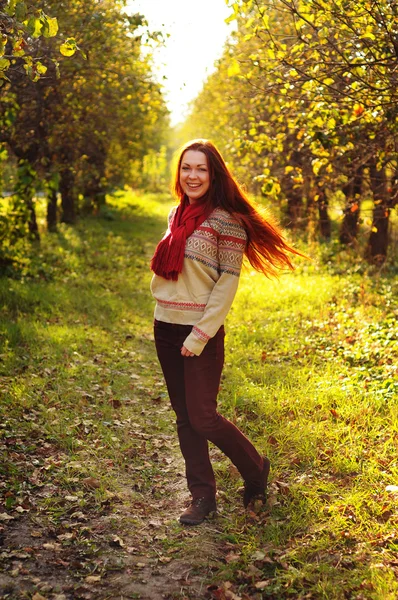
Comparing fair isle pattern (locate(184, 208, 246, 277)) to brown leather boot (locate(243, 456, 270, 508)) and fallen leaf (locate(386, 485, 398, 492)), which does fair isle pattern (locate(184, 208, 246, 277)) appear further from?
fallen leaf (locate(386, 485, 398, 492))

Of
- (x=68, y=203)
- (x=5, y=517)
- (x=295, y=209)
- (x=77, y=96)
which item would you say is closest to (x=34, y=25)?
(x=5, y=517)

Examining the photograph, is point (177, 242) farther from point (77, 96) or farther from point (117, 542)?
point (77, 96)

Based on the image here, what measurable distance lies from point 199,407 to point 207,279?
77cm

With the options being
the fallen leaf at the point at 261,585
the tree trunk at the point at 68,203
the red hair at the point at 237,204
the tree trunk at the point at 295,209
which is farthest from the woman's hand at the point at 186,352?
the tree trunk at the point at 68,203

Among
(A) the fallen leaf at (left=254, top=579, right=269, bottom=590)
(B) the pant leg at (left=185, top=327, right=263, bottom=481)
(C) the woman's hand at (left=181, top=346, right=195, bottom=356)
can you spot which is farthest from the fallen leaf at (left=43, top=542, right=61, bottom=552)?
(C) the woman's hand at (left=181, top=346, right=195, bottom=356)

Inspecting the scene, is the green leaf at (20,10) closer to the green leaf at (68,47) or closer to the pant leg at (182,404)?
the green leaf at (68,47)

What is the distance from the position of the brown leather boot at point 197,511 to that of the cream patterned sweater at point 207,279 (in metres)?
1.10

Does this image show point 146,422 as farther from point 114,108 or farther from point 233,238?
point 114,108

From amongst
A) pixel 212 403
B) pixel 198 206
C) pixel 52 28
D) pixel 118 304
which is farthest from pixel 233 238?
pixel 118 304

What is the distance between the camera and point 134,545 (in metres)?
4.06

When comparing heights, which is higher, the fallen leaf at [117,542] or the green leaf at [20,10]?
the green leaf at [20,10]

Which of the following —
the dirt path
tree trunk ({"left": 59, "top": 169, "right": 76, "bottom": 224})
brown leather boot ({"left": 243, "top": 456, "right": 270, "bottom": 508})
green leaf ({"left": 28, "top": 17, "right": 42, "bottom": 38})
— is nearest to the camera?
the dirt path

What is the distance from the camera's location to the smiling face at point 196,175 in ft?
13.1

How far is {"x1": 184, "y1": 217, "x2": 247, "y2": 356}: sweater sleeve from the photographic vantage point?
3838 millimetres
